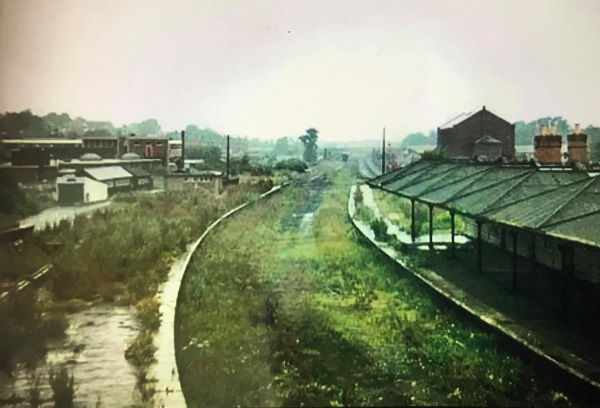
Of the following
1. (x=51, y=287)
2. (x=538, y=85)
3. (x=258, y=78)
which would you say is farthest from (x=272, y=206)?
(x=538, y=85)

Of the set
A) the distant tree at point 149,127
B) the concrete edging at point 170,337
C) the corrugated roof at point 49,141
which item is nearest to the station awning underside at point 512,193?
the concrete edging at point 170,337

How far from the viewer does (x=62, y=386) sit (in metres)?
2.05

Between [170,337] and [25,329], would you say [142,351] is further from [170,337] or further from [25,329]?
[25,329]

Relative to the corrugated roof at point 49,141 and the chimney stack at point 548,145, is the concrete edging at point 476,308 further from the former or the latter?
the corrugated roof at point 49,141

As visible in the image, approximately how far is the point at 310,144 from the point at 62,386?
115cm

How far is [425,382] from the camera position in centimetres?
186

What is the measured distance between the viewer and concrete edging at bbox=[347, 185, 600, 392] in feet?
5.90

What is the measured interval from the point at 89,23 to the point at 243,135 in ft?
2.35

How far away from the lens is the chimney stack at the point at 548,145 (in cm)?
215

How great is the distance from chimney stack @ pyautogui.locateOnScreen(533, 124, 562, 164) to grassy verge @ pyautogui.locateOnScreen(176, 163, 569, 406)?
0.63m

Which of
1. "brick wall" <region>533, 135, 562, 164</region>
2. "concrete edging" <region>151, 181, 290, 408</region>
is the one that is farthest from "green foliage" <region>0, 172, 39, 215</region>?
"brick wall" <region>533, 135, 562, 164</region>

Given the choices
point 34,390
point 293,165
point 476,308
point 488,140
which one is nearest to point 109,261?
point 34,390

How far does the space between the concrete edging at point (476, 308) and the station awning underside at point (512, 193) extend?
18 centimetres

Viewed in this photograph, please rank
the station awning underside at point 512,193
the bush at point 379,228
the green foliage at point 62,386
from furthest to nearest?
the bush at point 379,228
the green foliage at point 62,386
the station awning underside at point 512,193
